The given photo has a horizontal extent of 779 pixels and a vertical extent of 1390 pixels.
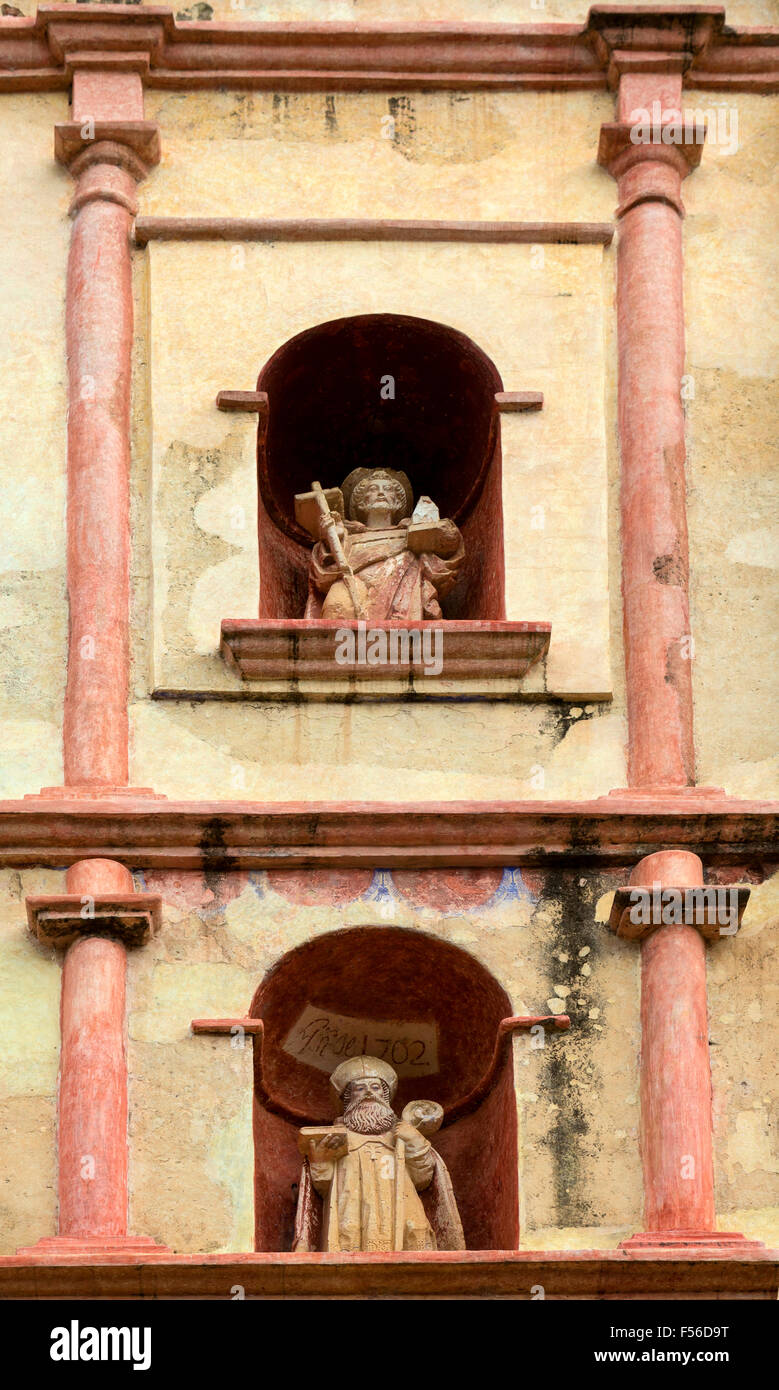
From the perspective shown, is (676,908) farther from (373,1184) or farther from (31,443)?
(31,443)

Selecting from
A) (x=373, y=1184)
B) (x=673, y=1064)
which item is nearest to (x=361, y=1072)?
(x=373, y=1184)

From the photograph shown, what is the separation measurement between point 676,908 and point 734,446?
2703 millimetres

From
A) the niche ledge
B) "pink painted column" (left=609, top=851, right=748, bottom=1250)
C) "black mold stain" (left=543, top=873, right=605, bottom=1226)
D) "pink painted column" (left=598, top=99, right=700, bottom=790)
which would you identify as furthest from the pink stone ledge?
"pink painted column" (left=609, top=851, right=748, bottom=1250)

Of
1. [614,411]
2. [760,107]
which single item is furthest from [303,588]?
[760,107]

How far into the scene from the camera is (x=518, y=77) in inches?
782

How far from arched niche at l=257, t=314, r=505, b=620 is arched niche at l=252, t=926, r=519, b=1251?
6.19 ft

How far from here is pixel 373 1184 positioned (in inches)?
673

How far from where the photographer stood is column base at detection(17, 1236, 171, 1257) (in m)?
16.2

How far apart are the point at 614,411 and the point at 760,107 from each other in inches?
82.3

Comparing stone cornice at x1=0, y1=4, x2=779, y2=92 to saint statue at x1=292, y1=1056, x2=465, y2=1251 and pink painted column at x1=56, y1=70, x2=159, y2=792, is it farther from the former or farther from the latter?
saint statue at x1=292, y1=1056, x2=465, y2=1251

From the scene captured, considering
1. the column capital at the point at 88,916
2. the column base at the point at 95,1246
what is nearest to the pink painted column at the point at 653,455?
the column capital at the point at 88,916

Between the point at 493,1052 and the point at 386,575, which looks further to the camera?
the point at 386,575

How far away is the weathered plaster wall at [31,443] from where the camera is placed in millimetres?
18000
